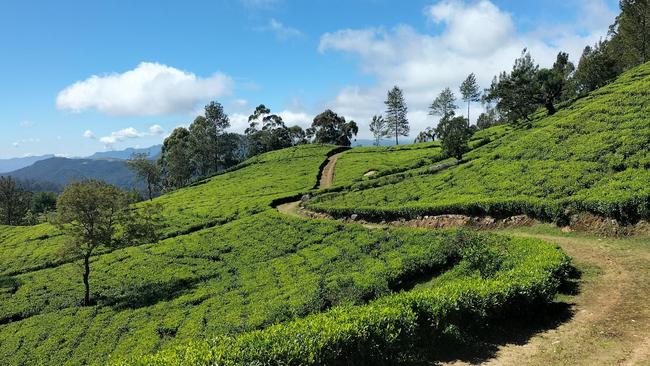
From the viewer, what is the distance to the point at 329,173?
250ft

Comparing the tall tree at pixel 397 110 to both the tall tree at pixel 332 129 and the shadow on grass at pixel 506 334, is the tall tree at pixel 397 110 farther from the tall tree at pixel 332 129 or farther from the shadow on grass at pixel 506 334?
the shadow on grass at pixel 506 334

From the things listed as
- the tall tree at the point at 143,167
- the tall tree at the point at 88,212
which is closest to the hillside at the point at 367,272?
the tall tree at the point at 88,212

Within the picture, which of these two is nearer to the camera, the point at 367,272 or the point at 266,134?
the point at 367,272

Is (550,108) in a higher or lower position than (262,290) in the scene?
higher

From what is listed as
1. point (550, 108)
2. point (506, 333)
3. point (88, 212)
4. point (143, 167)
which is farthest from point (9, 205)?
point (506, 333)

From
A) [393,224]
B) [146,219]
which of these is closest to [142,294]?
[146,219]

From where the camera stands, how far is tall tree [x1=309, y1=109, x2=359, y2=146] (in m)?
141

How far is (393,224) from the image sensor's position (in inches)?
1499

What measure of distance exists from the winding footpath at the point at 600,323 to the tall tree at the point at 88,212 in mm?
37451

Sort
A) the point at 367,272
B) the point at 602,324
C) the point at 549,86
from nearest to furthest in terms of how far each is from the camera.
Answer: the point at 602,324, the point at 367,272, the point at 549,86

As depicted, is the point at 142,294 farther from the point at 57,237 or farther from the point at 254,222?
the point at 57,237

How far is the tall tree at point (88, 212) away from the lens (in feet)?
129

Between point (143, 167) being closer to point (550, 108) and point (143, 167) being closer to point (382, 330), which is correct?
point (550, 108)

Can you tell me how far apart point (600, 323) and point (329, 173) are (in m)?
63.1
